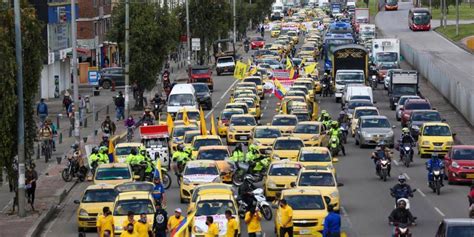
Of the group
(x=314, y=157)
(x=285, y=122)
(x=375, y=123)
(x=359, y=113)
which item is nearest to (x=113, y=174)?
(x=314, y=157)

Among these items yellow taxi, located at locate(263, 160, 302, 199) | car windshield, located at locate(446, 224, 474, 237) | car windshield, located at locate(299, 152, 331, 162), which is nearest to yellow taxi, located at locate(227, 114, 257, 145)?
car windshield, located at locate(299, 152, 331, 162)

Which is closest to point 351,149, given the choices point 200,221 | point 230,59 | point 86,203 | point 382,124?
point 382,124

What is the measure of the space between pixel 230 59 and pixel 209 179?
213ft

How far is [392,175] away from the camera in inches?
1902

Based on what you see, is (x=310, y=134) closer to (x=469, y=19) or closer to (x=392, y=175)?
(x=392, y=175)

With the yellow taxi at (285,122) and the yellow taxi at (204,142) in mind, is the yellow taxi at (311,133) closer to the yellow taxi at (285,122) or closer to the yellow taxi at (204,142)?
the yellow taxi at (285,122)

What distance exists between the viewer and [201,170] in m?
41.8

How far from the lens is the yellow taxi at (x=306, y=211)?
33.3m

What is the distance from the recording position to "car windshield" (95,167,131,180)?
42031 mm

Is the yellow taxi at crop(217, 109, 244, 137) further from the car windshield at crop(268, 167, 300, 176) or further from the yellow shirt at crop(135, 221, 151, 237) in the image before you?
the yellow shirt at crop(135, 221, 151, 237)

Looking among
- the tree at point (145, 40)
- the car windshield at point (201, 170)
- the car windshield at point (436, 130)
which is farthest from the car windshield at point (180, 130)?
the tree at point (145, 40)

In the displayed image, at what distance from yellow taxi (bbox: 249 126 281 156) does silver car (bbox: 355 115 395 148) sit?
15.0 feet

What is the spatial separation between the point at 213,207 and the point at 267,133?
20.5m

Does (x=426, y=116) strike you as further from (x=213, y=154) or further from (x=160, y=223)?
(x=160, y=223)
